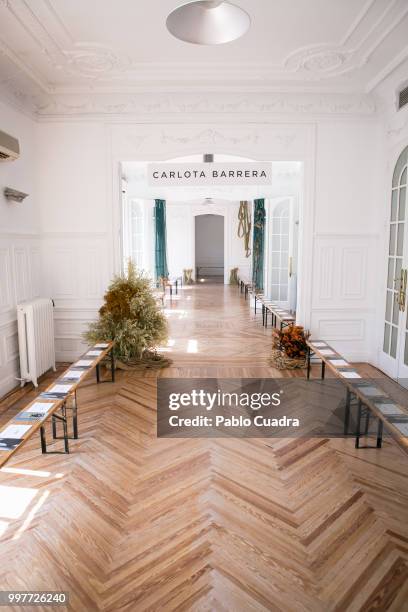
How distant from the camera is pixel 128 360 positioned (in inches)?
234

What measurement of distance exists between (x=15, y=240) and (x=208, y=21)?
3.29 metres

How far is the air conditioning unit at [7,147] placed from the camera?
14.6ft

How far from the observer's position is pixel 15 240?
5332 millimetres

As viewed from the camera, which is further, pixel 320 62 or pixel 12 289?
pixel 12 289

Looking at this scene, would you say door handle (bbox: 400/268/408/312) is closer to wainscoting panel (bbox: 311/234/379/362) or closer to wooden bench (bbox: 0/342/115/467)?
wainscoting panel (bbox: 311/234/379/362)

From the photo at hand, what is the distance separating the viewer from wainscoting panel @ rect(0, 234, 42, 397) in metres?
5.01

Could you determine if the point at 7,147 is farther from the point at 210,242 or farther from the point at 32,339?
the point at 210,242

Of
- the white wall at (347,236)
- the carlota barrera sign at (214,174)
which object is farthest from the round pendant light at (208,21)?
the white wall at (347,236)

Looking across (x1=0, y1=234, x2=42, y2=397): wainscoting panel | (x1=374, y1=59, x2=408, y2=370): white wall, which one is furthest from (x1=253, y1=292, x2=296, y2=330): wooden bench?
(x1=0, y1=234, x2=42, y2=397): wainscoting panel

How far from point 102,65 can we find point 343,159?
3.30 m

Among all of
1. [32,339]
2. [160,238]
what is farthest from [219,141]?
[160,238]

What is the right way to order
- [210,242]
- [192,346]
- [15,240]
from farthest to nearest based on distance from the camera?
[210,242] < [192,346] < [15,240]

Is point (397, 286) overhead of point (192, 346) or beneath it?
overhead

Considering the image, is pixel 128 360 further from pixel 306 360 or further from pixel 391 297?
pixel 391 297
